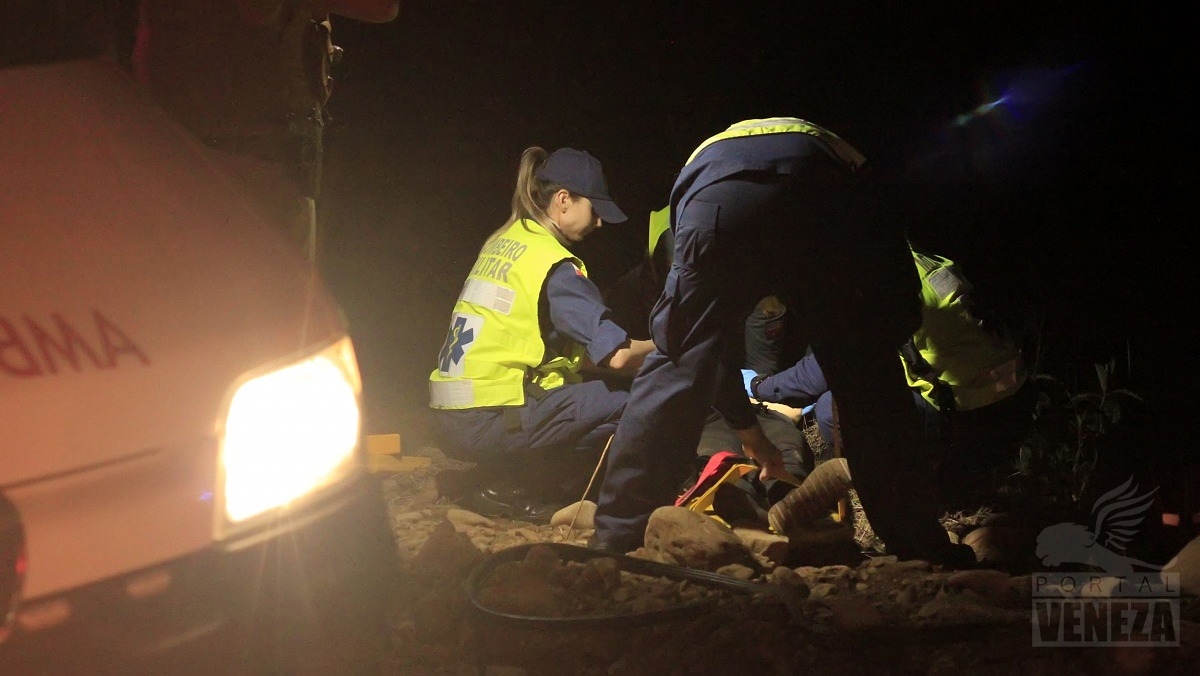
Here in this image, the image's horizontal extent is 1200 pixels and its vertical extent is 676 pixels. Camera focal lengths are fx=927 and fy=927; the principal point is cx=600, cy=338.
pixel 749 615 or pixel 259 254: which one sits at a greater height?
pixel 259 254

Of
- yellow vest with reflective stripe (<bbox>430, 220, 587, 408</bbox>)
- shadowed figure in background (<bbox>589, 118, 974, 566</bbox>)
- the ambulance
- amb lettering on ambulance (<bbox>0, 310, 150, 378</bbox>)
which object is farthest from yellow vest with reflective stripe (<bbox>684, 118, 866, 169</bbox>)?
→ amb lettering on ambulance (<bbox>0, 310, 150, 378</bbox>)

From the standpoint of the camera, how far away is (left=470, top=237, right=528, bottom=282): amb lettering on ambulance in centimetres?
366

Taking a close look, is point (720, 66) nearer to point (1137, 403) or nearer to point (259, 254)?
point (1137, 403)

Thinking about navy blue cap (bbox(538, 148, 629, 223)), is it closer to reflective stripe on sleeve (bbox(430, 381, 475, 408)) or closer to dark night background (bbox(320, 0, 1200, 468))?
reflective stripe on sleeve (bbox(430, 381, 475, 408))

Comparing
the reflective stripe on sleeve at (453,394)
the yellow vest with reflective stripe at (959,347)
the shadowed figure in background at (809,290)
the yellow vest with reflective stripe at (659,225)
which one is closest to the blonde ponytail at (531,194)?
the yellow vest with reflective stripe at (659,225)

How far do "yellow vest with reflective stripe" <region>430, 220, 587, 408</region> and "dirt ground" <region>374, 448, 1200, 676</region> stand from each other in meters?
1.23

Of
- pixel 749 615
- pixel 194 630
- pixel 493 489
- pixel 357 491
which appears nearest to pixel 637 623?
pixel 749 615

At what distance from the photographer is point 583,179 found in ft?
12.2

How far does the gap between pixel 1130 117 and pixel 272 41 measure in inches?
166

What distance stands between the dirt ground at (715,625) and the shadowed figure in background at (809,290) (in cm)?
35

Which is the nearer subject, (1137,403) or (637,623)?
(637,623)

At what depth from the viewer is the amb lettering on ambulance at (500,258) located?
366 centimetres

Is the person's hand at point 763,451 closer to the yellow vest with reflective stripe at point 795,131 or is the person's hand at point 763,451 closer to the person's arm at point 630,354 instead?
the person's arm at point 630,354

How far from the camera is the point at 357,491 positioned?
1.51 m
